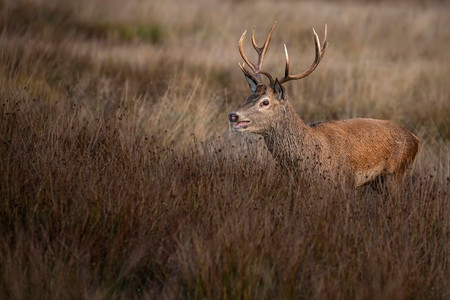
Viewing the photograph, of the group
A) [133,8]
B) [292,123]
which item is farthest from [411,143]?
[133,8]

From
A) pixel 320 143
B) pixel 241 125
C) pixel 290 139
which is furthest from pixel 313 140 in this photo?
pixel 241 125

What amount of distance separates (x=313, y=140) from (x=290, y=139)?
0.65ft

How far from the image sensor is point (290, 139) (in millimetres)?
6434

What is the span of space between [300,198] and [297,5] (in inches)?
576

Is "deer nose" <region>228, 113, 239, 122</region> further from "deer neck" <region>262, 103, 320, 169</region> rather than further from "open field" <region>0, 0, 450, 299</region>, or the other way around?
"deer neck" <region>262, 103, 320, 169</region>

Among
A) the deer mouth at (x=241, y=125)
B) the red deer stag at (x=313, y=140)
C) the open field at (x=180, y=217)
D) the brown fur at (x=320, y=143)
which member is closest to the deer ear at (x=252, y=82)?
the red deer stag at (x=313, y=140)

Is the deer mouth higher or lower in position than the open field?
higher

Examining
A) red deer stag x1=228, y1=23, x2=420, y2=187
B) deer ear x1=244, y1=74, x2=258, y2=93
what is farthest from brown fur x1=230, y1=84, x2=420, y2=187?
deer ear x1=244, y1=74, x2=258, y2=93

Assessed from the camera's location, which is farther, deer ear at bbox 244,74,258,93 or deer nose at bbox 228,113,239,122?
deer ear at bbox 244,74,258,93

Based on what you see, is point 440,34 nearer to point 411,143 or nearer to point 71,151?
point 411,143

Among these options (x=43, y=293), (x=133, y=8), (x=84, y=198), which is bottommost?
(x=43, y=293)

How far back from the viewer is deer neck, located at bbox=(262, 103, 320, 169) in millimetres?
6398

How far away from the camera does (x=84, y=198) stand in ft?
15.4

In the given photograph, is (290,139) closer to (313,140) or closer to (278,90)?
(313,140)
